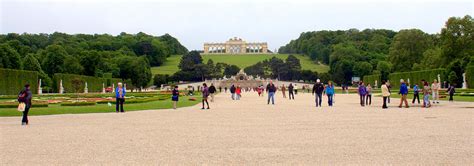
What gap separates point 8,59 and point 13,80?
14817 millimetres

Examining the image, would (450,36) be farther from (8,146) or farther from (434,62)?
(8,146)

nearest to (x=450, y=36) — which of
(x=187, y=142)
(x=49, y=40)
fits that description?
(x=187, y=142)

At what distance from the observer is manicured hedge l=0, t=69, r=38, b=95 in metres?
39.9

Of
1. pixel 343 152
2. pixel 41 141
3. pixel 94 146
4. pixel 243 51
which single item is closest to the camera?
pixel 343 152

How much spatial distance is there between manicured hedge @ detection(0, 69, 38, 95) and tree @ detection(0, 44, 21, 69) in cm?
1040

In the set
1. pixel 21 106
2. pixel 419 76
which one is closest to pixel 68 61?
pixel 419 76

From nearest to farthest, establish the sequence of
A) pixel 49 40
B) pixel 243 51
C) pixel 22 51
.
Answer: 1. pixel 22 51
2. pixel 49 40
3. pixel 243 51

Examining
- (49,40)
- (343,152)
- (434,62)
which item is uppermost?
(49,40)

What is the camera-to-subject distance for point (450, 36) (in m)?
52.9

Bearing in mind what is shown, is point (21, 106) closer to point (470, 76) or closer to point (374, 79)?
point (470, 76)

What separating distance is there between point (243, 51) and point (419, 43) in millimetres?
106056

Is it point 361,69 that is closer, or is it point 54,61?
point 54,61

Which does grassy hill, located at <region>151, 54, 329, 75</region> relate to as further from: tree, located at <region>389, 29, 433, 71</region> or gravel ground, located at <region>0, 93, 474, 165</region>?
gravel ground, located at <region>0, 93, 474, 165</region>

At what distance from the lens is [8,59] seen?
5509 cm
